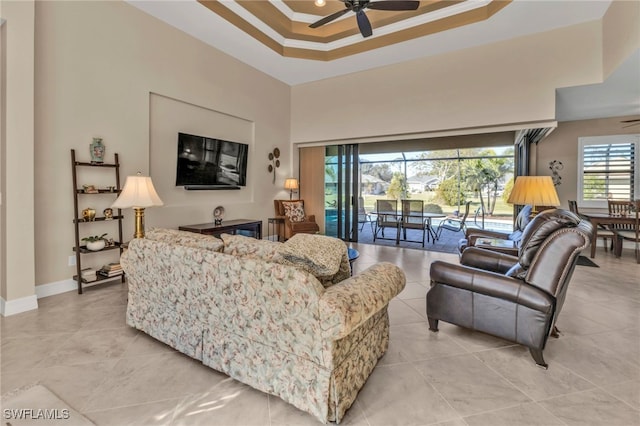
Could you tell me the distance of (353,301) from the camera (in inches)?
57.5

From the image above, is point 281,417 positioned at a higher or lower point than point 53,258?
lower

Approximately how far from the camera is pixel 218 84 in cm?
521

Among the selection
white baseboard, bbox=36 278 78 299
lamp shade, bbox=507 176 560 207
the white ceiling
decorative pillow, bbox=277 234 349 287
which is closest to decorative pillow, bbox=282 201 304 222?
the white ceiling

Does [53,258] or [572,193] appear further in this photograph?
[572,193]

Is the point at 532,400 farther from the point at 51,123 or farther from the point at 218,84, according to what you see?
the point at 218,84

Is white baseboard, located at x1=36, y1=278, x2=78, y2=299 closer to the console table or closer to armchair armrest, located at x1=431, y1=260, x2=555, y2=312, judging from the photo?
the console table

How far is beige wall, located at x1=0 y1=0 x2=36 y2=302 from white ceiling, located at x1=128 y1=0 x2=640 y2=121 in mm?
1573

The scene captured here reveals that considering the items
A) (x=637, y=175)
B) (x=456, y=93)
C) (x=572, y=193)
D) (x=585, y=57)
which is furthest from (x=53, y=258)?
(x=637, y=175)

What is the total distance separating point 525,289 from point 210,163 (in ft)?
15.6

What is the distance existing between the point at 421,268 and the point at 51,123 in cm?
511

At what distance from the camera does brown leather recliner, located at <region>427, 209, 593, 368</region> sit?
200cm

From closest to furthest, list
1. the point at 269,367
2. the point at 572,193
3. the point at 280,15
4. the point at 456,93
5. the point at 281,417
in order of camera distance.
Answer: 1. the point at 281,417
2. the point at 269,367
3. the point at 280,15
4. the point at 456,93
5. the point at 572,193

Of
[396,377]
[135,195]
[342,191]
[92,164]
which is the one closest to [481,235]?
[396,377]

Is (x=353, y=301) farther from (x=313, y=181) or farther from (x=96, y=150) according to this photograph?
(x=313, y=181)
